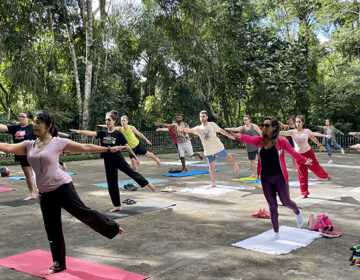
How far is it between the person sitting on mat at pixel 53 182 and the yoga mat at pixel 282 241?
6.45 feet

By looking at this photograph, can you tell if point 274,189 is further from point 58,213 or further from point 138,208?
point 138,208

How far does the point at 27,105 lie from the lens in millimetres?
23344

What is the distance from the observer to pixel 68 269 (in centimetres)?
444

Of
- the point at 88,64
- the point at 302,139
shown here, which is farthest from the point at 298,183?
the point at 88,64

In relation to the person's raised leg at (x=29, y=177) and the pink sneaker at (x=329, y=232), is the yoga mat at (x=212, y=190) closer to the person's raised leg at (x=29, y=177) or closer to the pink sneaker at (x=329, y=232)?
the person's raised leg at (x=29, y=177)

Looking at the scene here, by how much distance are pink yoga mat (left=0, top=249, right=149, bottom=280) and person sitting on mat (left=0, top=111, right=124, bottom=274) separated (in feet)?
0.46

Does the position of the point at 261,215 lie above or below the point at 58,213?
below

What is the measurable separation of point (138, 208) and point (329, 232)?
144 inches

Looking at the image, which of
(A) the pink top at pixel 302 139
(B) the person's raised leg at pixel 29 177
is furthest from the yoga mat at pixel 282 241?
(B) the person's raised leg at pixel 29 177

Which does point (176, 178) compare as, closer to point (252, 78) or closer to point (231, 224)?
point (231, 224)

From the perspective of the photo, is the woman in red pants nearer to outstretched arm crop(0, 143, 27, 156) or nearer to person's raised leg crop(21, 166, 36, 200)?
person's raised leg crop(21, 166, 36, 200)

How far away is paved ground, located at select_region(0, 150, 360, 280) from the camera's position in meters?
4.40

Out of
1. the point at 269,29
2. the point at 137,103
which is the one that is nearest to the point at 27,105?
the point at 137,103

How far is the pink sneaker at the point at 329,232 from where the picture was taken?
5660 mm
